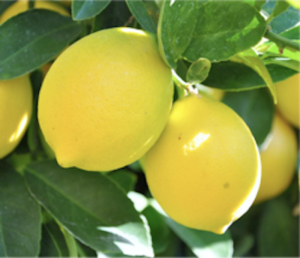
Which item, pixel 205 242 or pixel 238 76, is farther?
pixel 205 242

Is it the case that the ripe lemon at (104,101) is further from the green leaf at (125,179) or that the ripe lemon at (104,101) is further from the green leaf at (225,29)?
the green leaf at (125,179)

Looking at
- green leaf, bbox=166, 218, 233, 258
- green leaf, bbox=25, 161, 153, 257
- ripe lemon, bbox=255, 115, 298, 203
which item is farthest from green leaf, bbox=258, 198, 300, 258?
green leaf, bbox=25, 161, 153, 257

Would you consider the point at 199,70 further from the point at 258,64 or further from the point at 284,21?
the point at 284,21

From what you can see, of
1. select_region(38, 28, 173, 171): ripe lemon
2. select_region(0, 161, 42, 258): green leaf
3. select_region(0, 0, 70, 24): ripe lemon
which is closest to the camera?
select_region(38, 28, 173, 171): ripe lemon

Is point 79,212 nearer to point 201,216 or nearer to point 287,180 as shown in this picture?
point 201,216

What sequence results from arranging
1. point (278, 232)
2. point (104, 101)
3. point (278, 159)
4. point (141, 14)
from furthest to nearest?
point (278, 232)
point (278, 159)
point (141, 14)
point (104, 101)

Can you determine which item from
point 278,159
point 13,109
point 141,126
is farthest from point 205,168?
point 278,159

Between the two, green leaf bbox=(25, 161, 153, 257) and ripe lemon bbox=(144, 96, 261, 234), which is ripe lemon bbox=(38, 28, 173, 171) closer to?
ripe lemon bbox=(144, 96, 261, 234)
